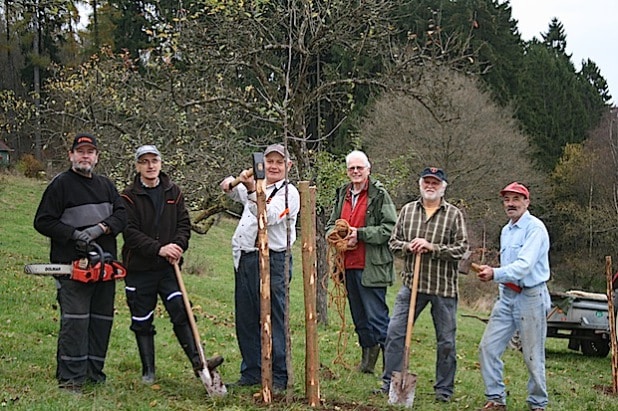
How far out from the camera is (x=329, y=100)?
10.5 metres

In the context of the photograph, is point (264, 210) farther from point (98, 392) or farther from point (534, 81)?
point (534, 81)

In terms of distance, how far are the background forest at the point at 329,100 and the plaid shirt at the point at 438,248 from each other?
169cm

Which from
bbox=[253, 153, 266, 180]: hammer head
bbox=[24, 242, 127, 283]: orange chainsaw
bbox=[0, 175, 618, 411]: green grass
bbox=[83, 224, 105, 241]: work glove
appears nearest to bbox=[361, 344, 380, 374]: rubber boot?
bbox=[0, 175, 618, 411]: green grass

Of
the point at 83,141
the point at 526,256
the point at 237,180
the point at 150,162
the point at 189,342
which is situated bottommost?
the point at 189,342

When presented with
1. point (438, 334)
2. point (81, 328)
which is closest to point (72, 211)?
point (81, 328)

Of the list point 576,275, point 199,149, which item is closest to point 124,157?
point 199,149

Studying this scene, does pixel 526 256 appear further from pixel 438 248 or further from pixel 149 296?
pixel 149 296

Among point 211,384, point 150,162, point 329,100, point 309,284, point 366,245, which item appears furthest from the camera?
point 329,100

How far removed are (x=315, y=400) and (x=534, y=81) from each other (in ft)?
120

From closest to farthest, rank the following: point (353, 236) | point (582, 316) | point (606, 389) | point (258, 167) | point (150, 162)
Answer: point (258, 167) → point (150, 162) → point (353, 236) → point (606, 389) → point (582, 316)

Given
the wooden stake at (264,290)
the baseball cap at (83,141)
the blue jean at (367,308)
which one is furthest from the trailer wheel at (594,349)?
the baseball cap at (83,141)

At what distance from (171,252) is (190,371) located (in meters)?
1.70

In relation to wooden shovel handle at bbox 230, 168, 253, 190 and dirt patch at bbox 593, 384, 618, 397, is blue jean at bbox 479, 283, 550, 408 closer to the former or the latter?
dirt patch at bbox 593, 384, 618, 397

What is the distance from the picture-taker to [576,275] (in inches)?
1307
